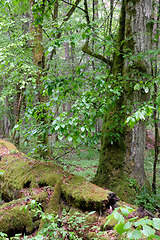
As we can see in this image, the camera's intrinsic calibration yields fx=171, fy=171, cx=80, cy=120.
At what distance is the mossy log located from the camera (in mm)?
2775

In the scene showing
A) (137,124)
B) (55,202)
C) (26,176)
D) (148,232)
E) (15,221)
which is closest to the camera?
(148,232)

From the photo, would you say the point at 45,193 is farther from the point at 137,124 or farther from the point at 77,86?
the point at 137,124

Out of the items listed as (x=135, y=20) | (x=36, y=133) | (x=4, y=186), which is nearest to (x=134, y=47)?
(x=135, y=20)

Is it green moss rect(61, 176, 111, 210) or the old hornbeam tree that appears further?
the old hornbeam tree

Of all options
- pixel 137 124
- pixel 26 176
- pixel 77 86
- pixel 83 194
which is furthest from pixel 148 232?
pixel 137 124

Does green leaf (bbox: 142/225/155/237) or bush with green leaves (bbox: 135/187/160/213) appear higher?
green leaf (bbox: 142/225/155/237)

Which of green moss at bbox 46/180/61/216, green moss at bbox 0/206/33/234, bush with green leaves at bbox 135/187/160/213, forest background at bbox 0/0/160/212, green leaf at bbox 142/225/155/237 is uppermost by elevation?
forest background at bbox 0/0/160/212

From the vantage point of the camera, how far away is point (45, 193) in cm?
322

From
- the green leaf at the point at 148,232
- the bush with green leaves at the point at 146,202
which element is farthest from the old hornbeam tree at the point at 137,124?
the green leaf at the point at 148,232

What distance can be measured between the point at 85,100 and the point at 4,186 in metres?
3.30

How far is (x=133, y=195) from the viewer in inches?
161

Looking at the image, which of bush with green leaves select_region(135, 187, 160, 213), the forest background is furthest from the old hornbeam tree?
bush with green leaves select_region(135, 187, 160, 213)

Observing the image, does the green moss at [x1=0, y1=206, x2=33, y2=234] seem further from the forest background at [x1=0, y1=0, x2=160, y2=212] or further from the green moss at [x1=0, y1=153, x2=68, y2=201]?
the forest background at [x1=0, y1=0, x2=160, y2=212]

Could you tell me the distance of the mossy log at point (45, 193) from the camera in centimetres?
278
